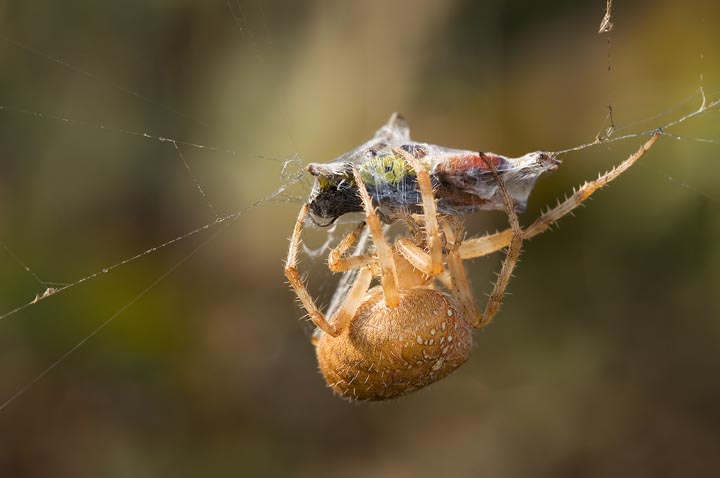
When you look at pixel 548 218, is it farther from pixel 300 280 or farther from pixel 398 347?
pixel 300 280

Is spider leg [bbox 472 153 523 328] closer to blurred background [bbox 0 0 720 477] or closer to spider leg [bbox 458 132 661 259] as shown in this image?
spider leg [bbox 458 132 661 259]

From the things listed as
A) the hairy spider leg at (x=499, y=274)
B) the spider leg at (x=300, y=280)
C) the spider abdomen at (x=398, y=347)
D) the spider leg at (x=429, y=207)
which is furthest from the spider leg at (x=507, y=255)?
the spider leg at (x=300, y=280)

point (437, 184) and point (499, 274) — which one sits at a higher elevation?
point (437, 184)

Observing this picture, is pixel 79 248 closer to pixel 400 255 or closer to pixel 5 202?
pixel 5 202

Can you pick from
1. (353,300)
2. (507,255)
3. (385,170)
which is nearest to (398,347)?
(353,300)

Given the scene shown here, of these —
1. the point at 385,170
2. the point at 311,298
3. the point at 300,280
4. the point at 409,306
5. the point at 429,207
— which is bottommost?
the point at 409,306

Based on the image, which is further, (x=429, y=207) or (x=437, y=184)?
(x=437, y=184)

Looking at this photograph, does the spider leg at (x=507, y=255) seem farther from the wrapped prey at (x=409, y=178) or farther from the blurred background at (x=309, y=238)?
the blurred background at (x=309, y=238)

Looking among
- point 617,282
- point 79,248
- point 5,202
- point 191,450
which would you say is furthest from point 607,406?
point 5,202

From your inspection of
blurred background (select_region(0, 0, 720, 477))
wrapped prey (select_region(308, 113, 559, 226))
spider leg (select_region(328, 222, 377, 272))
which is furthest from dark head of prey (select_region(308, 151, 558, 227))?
blurred background (select_region(0, 0, 720, 477))
